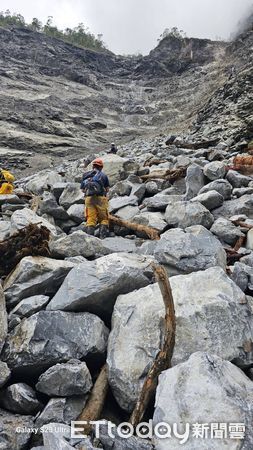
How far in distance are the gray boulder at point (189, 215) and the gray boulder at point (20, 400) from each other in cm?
424

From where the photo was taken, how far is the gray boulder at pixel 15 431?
2.91 m

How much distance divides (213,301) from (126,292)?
1.00 m

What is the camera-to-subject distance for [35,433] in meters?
3.02

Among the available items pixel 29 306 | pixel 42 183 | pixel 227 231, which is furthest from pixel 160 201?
pixel 42 183

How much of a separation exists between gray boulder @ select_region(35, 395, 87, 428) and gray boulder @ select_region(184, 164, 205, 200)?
6.05 meters

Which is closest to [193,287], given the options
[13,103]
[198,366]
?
[198,366]

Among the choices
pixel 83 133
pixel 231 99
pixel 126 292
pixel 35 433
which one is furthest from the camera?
pixel 83 133

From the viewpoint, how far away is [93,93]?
50.7m

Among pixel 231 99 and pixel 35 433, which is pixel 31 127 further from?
pixel 35 433

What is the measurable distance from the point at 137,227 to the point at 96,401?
4.36 m

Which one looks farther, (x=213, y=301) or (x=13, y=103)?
(x=13, y=103)

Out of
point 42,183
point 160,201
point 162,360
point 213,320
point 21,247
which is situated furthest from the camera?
point 42,183

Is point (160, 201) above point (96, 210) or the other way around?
above

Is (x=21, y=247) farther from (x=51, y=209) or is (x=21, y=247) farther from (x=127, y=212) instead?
(x=127, y=212)
